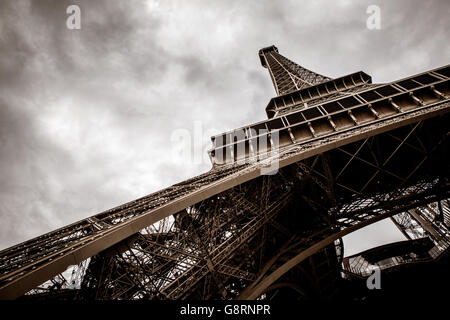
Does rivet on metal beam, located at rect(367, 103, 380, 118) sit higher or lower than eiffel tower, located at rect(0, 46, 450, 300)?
higher

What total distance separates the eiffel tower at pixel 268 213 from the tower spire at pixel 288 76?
16.1m

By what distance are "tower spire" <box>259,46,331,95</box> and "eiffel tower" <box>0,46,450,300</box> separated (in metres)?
16.1

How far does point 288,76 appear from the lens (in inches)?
1309

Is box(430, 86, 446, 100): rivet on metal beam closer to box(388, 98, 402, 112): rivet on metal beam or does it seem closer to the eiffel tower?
the eiffel tower

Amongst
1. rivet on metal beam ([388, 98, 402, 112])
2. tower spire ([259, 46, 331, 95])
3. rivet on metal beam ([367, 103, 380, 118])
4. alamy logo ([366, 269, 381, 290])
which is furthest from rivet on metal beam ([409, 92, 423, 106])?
tower spire ([259, 46, 331, 95])

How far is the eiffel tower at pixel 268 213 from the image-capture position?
4.17 meters

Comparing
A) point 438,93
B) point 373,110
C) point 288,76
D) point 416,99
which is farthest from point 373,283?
point 288,76

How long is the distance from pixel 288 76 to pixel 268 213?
95.0 feet

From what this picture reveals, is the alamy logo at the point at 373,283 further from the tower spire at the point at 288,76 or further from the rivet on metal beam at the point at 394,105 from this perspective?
the tower spire at the point at 288,76

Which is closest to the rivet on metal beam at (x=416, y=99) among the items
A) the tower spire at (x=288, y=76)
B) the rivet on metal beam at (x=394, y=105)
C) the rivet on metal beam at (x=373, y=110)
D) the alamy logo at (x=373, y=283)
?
the rivet on metal beam at (x=394, y=105)

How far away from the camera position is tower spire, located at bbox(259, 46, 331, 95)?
2883 cm
